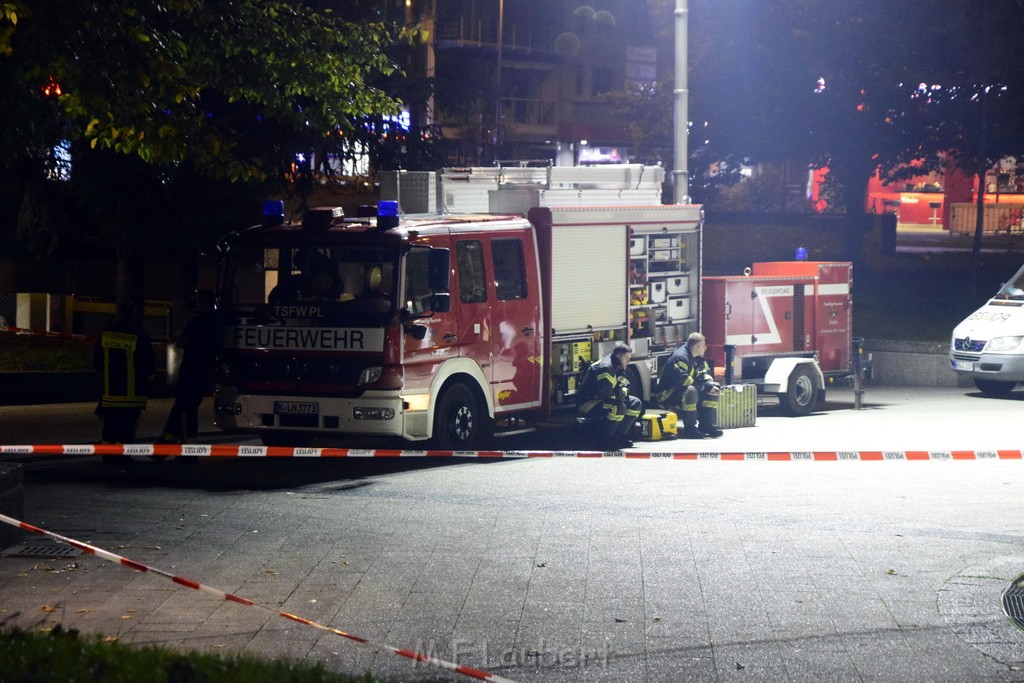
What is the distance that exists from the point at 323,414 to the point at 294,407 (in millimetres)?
296

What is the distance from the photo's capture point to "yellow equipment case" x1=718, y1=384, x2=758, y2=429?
56.9 ft

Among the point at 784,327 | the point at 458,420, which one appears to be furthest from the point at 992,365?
the point at 458,420

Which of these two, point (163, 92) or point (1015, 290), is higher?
point (163, 92)

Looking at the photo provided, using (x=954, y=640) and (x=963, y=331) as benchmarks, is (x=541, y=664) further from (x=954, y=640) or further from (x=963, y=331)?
(x=963, y=331)

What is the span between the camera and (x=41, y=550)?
9367 mm

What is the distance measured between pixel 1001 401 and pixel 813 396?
3.35 metres

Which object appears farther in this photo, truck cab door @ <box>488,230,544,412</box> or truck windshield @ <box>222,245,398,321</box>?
truck cab door @ <box>488,230,544,412</box>

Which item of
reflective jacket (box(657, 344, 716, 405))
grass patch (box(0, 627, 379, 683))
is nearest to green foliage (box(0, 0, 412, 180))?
reflective jacket (box(657, 344, 716, 405))

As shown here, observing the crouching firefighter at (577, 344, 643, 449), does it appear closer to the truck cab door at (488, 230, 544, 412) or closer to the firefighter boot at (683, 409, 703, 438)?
the truck cab door at (488, 230, 544, 412)

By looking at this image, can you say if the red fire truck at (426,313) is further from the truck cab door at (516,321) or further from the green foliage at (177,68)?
the green foliage at (177,68)

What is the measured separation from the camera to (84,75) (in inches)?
544

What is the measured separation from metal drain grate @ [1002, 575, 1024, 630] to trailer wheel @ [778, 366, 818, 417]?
1040cm

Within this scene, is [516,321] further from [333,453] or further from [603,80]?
[603,80]

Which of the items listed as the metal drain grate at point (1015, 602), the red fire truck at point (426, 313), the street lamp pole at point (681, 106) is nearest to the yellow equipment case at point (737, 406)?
the red fire truck at point (426, 313)
